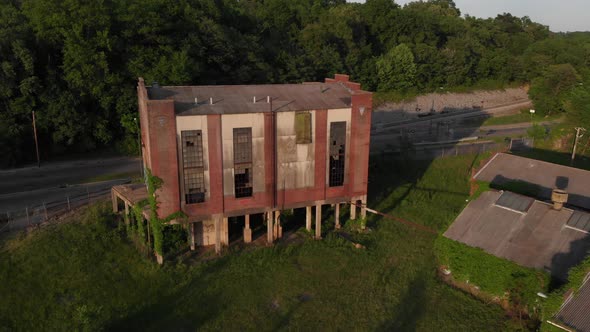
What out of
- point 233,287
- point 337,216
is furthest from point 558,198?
point 233,287

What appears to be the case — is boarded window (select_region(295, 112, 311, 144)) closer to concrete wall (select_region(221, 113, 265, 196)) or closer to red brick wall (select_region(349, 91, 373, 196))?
concrete wall (select_region(221, 113, 265, 196))

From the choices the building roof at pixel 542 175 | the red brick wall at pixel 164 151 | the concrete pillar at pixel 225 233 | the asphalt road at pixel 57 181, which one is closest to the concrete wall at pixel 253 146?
the concrete pillar at pixel 225 233

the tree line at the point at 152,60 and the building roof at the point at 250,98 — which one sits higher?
the tree line at the point at 152,60

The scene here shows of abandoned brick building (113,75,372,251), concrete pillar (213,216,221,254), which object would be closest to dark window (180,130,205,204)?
abandoned brick building (113,75,372,251)

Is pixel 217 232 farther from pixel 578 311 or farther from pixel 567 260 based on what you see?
pixel 578 311

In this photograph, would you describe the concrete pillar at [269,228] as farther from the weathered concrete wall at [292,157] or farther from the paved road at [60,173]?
the paved road at [60,173]

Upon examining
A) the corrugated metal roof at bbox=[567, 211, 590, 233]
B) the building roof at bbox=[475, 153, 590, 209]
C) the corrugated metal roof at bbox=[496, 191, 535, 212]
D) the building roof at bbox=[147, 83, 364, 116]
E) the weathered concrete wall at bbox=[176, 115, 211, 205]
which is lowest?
the corrugated metal roof at bbox=[567, 211, 590, 233]

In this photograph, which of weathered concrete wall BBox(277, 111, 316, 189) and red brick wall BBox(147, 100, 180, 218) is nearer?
red brick wall BBox(147, 100, 180, 218)
